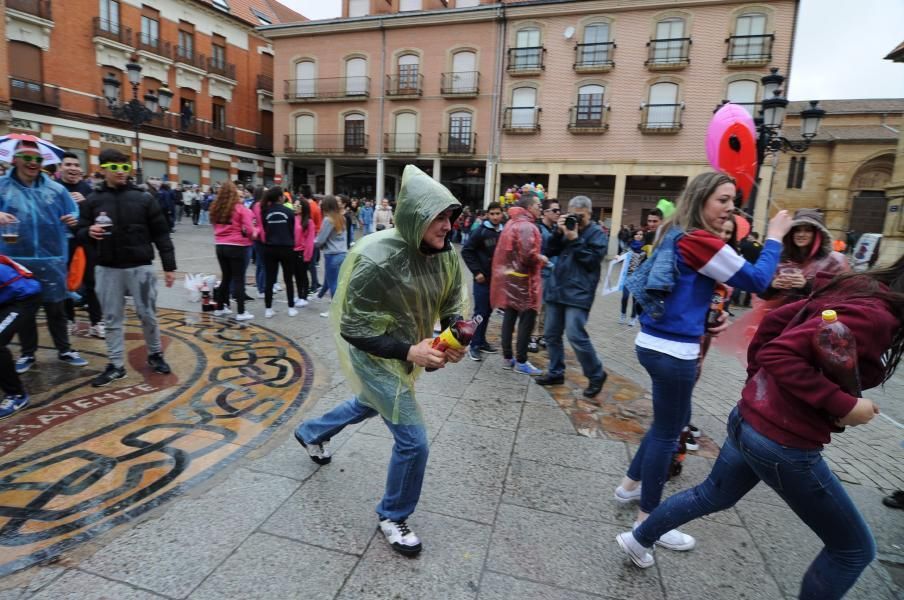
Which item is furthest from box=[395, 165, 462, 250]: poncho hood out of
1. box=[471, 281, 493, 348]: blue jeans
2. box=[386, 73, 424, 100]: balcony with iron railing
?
box=[386, 73, 424, 100]: balcony with iron railing

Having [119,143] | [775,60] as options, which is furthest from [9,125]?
[775,60]

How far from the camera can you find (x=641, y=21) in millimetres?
22141

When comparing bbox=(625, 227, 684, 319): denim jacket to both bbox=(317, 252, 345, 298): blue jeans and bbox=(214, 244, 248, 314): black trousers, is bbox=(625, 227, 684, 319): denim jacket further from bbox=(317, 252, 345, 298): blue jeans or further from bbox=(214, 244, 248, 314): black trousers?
bbox=(214, 244, 248, 314): black trousers

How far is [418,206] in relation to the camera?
2076 millimetres

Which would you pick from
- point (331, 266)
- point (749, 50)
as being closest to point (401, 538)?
point (331, 266)

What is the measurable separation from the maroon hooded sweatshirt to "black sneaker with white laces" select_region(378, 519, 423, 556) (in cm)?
156

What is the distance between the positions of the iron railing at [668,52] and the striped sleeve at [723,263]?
23950 millimetres

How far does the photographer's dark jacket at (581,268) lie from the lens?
433cm

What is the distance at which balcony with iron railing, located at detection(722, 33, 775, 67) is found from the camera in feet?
67.7

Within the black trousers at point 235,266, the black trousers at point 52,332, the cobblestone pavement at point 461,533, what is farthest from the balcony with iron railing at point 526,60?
the black trousers at point 52,332

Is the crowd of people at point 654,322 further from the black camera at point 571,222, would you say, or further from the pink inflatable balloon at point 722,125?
the pink inflatable balloon at point 722,125

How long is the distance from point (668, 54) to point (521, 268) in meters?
22.6

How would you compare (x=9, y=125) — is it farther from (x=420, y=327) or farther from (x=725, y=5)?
(x=725, y=5)

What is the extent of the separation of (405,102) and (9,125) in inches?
696
